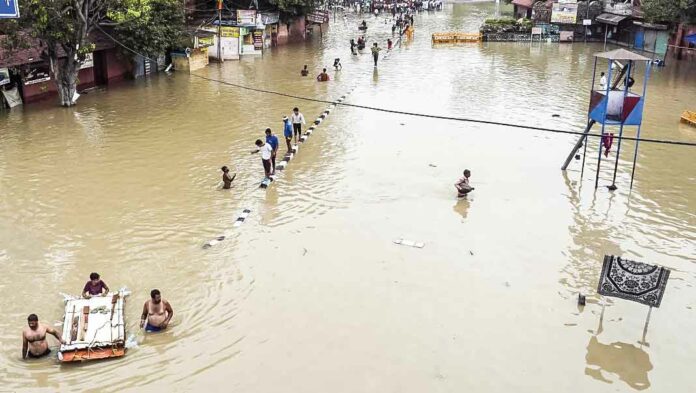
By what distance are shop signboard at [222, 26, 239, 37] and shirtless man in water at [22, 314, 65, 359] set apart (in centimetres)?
3241

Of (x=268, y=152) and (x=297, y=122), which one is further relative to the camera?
(x=297, y=122)

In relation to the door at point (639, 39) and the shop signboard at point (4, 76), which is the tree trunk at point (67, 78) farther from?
the door at point (639, 39)

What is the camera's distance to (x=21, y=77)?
80.4ft

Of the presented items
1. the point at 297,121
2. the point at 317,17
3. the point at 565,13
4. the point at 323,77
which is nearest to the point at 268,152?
the point at 297,121

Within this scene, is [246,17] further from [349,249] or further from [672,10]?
[349,249]

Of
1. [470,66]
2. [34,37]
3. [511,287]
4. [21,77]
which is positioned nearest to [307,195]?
[511,287]

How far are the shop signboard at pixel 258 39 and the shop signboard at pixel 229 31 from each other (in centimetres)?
303

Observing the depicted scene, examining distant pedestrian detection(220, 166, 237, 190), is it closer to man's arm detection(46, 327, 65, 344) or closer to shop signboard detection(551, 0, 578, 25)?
man's arm detection(46, 327, 65, 344)

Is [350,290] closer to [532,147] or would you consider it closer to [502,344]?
[502,344]

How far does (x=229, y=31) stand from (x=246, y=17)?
7.29 ft

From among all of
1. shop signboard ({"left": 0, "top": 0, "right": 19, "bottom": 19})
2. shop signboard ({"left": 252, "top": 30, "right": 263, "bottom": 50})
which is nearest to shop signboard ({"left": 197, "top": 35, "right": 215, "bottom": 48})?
shop signboard ({"left": 252, "top": 30, "right": 263, "bottom": 50})

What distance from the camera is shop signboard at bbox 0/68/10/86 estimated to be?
23.0 m

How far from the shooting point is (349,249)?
1262 centimetres

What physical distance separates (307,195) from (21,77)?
15944 millimetres
